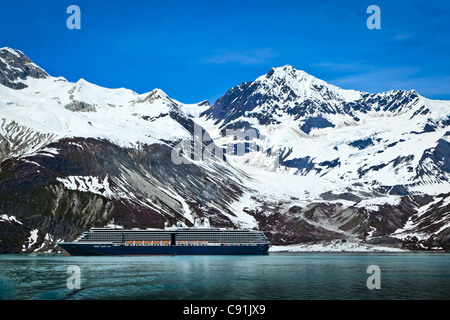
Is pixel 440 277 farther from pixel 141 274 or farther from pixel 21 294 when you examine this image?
pixel 21 294

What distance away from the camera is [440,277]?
115 m

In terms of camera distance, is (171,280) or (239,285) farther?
(171,280)
